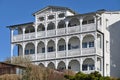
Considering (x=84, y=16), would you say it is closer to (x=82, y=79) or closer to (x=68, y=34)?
(x=68, y=34)

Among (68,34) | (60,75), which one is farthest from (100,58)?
(60,75)

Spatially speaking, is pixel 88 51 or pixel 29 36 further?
pixel 29 36

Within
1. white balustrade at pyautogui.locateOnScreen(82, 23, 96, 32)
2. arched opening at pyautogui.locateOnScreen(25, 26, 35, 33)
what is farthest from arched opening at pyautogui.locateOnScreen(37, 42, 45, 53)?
white balustrade at pyautogui.locateOnScreen(82, 23, 96, 32)

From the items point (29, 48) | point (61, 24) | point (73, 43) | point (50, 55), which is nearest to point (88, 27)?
point (73, 43)

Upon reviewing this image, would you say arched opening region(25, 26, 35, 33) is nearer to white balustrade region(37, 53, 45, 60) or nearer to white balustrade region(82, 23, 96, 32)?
white balustrade region(37, 53, 45, 60)

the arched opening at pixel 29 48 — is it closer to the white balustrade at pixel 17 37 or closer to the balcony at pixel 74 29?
the white balustrade at pixel 17 37

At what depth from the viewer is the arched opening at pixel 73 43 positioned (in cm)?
7544

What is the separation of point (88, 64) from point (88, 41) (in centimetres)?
358

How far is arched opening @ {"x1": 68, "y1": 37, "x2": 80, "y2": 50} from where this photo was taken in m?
75.4

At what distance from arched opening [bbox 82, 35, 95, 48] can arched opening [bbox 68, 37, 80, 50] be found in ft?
3.23

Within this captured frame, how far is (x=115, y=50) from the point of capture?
75750 mm

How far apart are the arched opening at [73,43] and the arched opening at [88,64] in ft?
9.44

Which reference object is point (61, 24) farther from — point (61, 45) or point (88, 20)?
point (88, 20)

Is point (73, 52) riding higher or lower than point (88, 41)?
lower
